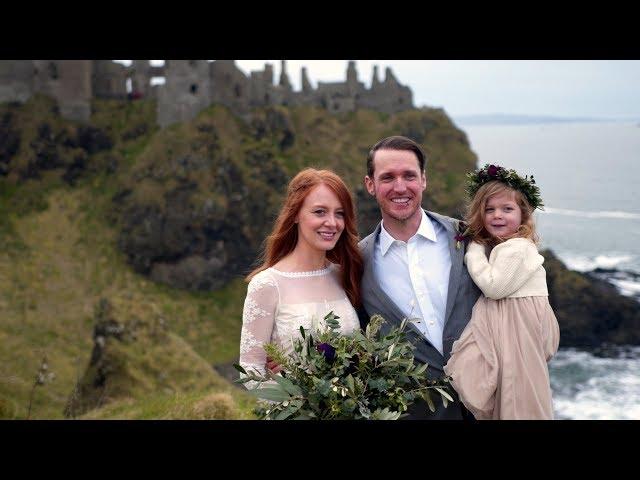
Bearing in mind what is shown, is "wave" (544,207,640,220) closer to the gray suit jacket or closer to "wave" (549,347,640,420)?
"wave" (549,347,640,420)

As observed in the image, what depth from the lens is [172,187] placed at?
55.9 m

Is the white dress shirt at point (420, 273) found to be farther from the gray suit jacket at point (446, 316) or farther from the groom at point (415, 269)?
the gray suit jacket at point (446, 316)

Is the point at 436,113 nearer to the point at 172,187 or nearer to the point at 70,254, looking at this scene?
the point at 172,187

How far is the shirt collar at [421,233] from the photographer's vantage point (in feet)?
23.2

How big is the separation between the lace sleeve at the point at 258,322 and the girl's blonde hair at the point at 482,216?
1.93 meters

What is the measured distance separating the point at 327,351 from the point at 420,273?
194 cm

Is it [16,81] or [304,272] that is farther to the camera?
[16,81]

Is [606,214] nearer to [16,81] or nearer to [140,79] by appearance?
[140,79]

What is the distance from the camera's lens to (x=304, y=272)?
6879 mm

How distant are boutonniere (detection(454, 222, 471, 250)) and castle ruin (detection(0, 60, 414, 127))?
52105 millimetres

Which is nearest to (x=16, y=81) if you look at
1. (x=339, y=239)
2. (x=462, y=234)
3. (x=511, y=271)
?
(x=339, y=239)

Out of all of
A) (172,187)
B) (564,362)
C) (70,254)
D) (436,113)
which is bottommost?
(564,362)
